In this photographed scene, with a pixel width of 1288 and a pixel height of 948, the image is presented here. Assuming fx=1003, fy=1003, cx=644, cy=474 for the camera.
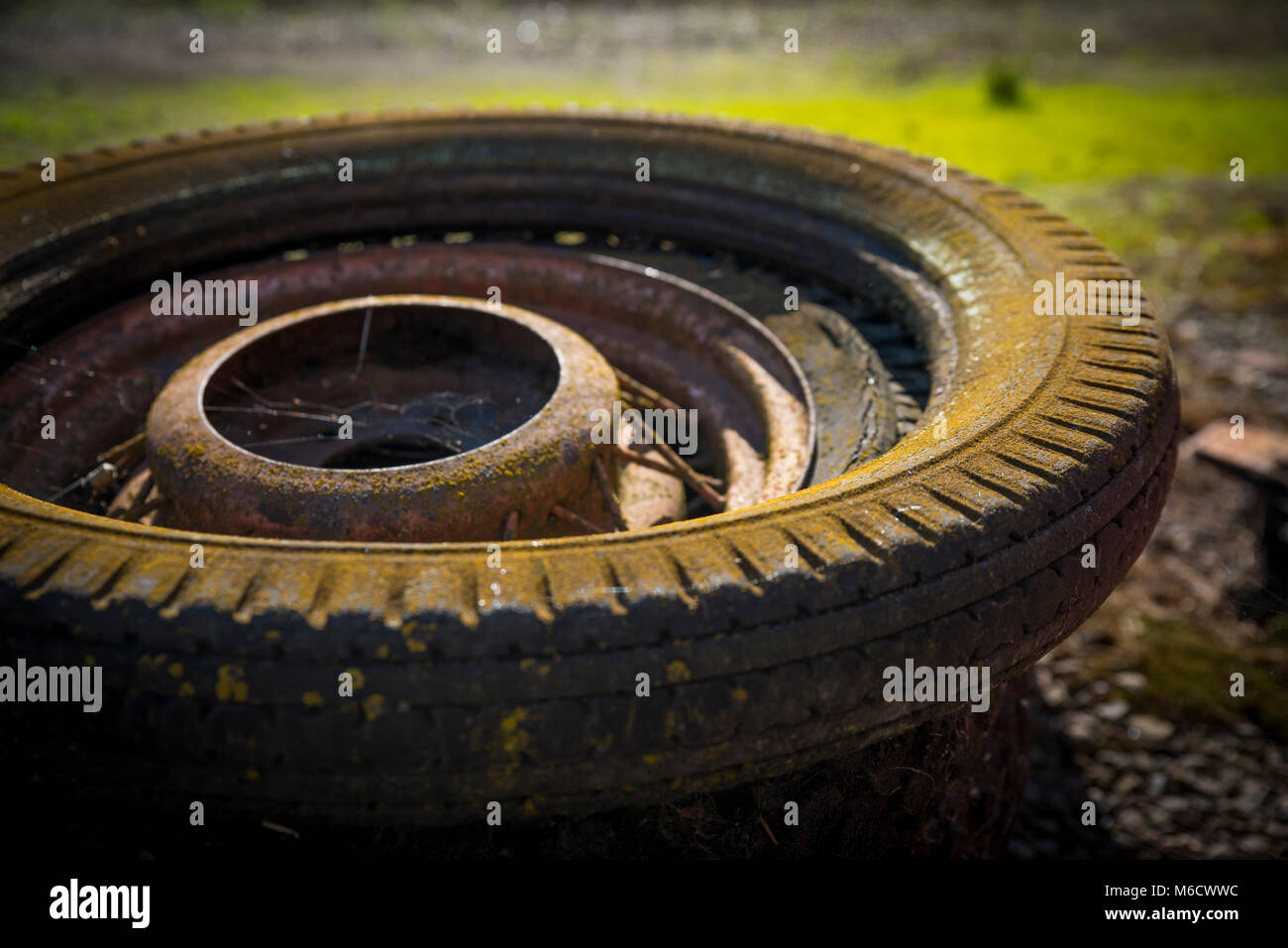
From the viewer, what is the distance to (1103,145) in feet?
28.5

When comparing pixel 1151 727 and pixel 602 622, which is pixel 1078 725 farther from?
pixel 602 622

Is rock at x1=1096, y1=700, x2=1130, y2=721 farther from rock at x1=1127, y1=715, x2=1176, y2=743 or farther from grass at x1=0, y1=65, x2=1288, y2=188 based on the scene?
grass at x1=0, y1=65, x2=1288, y2=188

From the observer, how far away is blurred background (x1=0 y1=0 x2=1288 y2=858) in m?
3.39

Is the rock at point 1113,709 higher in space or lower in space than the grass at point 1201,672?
lower

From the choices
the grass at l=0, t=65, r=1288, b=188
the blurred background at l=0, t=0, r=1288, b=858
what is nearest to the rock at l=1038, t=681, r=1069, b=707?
the blurred background at l=0, t=0, r=1288, b=858

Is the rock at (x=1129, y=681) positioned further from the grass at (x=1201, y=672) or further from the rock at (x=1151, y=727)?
the rock at (x=1151, y=727)

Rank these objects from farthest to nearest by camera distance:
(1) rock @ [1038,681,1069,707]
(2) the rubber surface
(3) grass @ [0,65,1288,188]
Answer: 1. (3) grass @ [0,65,1288,188]
2. (1) rock @ [1038,681,1069,707]
3. (2) the rubber surface

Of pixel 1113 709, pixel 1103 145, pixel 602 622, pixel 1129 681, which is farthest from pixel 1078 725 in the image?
pixel 1103 145

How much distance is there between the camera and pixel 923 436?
6.83 ft

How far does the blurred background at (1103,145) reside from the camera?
3393 millimetres

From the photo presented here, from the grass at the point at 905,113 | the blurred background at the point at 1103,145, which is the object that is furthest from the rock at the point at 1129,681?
the grass at the point at 905,113

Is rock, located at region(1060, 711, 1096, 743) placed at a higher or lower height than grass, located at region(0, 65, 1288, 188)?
lower
